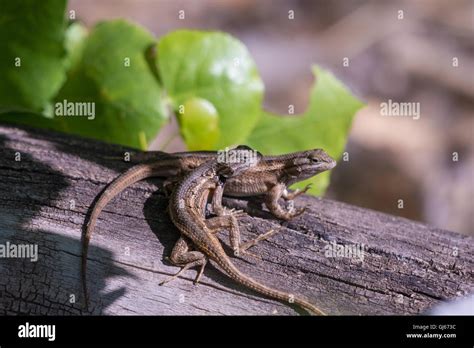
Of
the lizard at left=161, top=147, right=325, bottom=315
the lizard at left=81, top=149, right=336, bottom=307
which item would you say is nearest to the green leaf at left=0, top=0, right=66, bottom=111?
the lizard at left=81, top=149, right=336, bottom=307

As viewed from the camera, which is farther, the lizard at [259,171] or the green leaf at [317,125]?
the green leaf at [317,125]

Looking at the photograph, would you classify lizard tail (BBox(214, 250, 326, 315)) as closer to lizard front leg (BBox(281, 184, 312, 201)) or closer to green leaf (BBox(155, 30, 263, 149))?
lizard front leg (BBox(281, 184, 312, 201))

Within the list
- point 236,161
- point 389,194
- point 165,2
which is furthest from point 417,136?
point 236,161

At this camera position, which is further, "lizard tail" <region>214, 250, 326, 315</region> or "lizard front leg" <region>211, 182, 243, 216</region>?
"lizard front leg" <region>211, 182, 243, 216</region>

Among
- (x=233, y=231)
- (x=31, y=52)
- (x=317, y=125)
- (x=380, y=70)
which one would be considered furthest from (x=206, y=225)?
(x=380, y=70)

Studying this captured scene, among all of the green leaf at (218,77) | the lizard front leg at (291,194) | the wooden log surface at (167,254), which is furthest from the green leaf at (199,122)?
the lizard front leg at (291,194)

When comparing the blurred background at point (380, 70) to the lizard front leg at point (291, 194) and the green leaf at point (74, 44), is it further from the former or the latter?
the lizard front leg at point (291, 194)

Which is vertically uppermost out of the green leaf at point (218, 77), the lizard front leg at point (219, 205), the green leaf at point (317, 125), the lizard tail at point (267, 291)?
the green leaf at point (218, 77)
